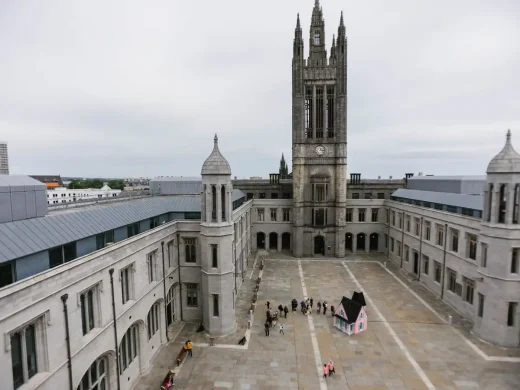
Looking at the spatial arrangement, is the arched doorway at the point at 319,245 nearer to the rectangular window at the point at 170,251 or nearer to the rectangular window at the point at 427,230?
the rectangular window at the point at 427,230

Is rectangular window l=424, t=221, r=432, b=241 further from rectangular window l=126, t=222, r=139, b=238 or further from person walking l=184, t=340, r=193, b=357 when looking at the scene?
rectangular window l=126, t=222, r=139, b=238

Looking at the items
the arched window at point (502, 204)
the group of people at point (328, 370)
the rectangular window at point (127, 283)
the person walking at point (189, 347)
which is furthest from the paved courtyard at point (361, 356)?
the arched window at point (502, 204)

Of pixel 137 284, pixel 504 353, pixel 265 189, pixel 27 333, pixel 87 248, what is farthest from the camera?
pixel 265 189

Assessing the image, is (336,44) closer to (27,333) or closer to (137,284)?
(137,284)

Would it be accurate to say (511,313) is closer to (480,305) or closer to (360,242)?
(480,305)

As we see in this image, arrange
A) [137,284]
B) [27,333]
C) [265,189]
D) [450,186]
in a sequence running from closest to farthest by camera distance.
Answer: [27,333] < [137,284] < [450,186] < [265,189]

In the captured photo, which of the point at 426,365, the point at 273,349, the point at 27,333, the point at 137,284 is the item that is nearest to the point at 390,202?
the point at 426,365
